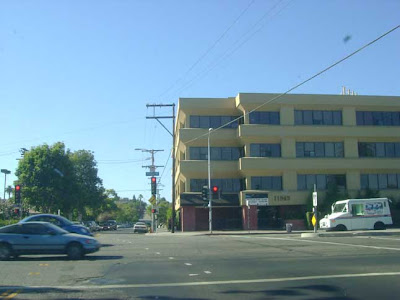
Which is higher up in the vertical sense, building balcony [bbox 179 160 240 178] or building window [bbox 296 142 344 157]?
building window [bbox 296 142 344 157]

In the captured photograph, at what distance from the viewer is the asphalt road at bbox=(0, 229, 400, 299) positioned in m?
9.45

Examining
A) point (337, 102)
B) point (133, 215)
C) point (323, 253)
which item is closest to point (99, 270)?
point (323, 253)

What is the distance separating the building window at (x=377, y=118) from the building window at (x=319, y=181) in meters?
6.47

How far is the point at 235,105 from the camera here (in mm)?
47250

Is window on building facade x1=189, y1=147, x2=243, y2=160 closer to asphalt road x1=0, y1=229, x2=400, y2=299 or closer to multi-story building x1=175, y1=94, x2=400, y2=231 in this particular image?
multi-story building x1=175, y1=94, x2=400, y2=231

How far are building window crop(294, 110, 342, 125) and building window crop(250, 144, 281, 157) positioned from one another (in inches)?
137

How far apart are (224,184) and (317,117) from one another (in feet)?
39.2

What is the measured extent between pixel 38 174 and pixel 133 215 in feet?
413

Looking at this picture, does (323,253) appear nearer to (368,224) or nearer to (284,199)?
(368,224)

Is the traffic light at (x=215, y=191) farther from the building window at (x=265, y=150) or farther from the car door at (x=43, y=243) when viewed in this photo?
the car door at (x=43, y=243)

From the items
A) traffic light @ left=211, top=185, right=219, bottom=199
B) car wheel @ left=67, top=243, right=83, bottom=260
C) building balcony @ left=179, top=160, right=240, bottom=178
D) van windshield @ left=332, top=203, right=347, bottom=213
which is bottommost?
car wheel @ left=67, top=243, right=83, bottom=260

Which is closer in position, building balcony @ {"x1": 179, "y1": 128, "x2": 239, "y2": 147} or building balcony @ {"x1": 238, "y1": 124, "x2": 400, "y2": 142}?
building balcony @ {"x1": 238, "y1": 124, "x2": 400, "y2": 142}

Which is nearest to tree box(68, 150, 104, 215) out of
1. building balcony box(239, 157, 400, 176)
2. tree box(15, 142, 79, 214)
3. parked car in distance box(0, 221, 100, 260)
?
tree box(15, 142, 79, 214)

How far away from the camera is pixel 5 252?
16.4 m
